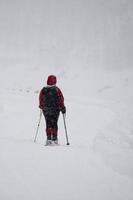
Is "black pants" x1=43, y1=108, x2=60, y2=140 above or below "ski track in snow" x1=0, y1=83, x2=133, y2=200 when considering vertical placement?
above

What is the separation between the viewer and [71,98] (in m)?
27.5

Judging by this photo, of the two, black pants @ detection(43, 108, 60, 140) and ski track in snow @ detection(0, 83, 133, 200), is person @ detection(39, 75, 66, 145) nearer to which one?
black pants @ detection(43, 108, 60, 140)

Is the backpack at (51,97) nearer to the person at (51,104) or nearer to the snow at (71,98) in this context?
the person at (51,104)

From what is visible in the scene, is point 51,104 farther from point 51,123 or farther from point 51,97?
point 51,123

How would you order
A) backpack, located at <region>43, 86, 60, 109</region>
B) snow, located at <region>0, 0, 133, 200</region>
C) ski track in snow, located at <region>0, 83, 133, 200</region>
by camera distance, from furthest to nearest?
1. backpack, located at <region>43, 86, 60, 109</region>
2. snow, located at <region>0, 0, 133, 200</region>
3. ski track in snow, located at <region>0, 83, 133, 200</region>

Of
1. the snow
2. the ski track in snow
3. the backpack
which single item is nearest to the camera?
the ski track in snow

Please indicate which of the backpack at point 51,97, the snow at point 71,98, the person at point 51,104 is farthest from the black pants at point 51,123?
the snow at point 71,98

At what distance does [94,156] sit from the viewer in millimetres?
5727

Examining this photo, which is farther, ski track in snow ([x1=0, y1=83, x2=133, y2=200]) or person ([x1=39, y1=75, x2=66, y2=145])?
person ([x1=39, y1=75, x2=66, y2=145])

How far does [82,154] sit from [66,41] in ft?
206

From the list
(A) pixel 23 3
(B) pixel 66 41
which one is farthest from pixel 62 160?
(A) pixel 23 3

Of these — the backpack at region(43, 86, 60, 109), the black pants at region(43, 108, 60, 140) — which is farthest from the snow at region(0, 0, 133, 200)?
the backpack at region(43, 86, 60, 109)

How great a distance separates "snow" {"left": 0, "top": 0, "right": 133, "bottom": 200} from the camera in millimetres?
4449

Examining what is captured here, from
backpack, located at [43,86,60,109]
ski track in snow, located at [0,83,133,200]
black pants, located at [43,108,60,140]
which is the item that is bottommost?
ski track in snow, located at [0,83,133,200]
